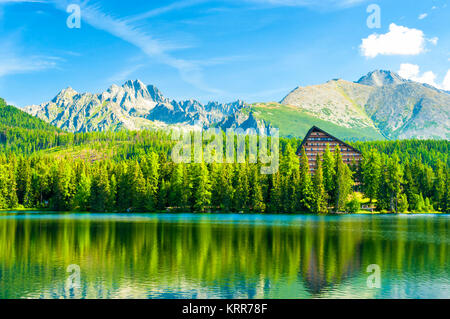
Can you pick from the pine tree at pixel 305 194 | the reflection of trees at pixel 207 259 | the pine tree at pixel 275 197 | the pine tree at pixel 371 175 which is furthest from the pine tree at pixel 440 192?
the reflection of trees at pixel 207 259

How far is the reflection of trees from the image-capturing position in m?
30.5

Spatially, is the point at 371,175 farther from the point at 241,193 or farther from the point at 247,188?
the point at 241,193

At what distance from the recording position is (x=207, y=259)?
40031mm

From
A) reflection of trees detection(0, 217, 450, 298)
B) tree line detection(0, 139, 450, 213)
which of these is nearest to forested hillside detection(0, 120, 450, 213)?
tree line detection(0, 139, 450, 213)

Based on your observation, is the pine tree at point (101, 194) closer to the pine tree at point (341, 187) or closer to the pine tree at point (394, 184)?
the pine tree at point (341, 187)

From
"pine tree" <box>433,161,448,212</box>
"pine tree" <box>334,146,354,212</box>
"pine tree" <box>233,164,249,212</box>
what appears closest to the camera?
"pine tree" <box>334,146,354,212</box>

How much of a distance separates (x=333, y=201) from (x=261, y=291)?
10662 centimetres

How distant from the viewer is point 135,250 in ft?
148

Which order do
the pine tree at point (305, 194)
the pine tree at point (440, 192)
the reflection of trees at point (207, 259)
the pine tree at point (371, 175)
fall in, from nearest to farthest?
the reflection of trees at point (207, 259) < the pine tree at point (305, 194) < the pine tree at point (371, 175) < the pine tree at point (440, 192)

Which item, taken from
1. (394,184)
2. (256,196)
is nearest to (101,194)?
(256,196)

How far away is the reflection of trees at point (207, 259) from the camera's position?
30531 mm

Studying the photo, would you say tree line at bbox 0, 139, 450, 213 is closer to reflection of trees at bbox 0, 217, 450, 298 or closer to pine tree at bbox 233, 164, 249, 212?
pine tree at bbox 233, 164, 249, 212

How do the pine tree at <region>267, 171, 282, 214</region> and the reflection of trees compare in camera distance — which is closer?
the reflection of trees

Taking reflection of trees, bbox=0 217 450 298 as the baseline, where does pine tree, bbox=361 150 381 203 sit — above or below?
above
